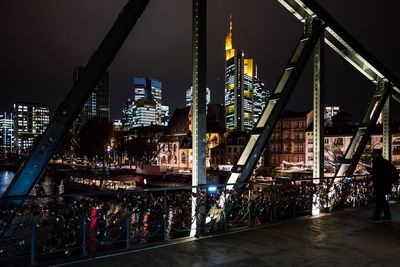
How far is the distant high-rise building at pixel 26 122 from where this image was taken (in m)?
172

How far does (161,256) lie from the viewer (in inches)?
209

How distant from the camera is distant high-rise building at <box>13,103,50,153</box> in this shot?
17250 cm

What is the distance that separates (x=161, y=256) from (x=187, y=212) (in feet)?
6.15

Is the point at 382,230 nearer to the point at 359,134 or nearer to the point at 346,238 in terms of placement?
the point at 346,238

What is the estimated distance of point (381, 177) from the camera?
26.4 feet

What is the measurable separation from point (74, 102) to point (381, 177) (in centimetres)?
681

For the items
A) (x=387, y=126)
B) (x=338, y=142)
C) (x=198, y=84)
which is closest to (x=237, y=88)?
(x=338, y=142)

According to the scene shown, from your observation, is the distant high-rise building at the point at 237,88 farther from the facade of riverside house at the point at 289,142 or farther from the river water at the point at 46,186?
the river water at the point at 46,186

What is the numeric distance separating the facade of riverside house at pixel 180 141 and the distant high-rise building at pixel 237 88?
59.5m

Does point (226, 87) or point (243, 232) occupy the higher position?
point (226, 87)

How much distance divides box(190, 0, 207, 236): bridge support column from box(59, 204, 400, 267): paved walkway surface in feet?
3.31

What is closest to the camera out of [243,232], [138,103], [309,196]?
[243,232]

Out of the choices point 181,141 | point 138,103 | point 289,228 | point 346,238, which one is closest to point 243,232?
point 289,228

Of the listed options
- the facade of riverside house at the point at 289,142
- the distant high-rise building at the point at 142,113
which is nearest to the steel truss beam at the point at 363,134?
the facade of riverside house at the point at 289,142
